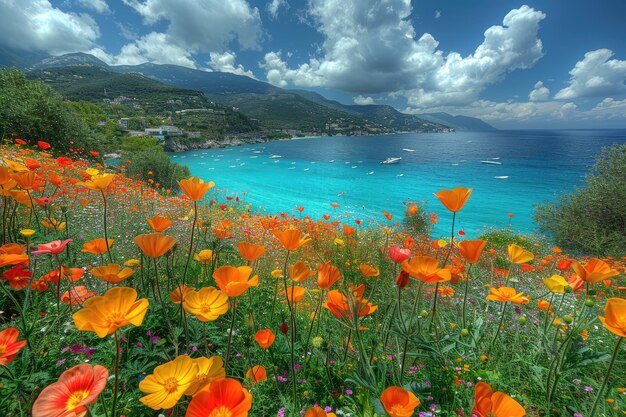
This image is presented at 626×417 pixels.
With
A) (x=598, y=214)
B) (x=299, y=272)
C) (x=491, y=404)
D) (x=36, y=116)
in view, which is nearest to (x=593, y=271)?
(x=491, y=404)

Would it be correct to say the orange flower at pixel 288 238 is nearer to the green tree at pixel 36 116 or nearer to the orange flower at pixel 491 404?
the orange flower at pixel 491 404

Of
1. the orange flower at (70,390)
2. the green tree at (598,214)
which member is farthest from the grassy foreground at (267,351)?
the green tree at (598,214)

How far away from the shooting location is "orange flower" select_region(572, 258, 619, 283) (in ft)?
4.20

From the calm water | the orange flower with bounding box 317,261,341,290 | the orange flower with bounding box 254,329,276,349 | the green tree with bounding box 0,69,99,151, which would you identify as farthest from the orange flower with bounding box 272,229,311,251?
the green tree with bounding box 0,69,99,151

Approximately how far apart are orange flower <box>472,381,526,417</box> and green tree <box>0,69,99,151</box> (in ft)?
60.0

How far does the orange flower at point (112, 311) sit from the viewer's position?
0.83m

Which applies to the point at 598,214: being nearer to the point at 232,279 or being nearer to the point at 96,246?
the point at 232,279

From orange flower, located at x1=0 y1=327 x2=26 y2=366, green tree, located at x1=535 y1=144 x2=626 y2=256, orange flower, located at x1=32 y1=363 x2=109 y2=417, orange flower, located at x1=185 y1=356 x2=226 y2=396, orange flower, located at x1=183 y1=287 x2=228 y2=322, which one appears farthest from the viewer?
green tree, located at x1=535 y1=144 x2=626 y2=256

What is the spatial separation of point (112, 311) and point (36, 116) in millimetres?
19039

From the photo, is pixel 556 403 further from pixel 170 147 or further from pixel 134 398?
pixel 170 147

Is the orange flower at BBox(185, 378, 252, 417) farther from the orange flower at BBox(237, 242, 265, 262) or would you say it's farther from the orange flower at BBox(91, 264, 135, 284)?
the orange flower at BBox(91, 264, 135, 284)

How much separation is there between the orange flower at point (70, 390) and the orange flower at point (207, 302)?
0.32m

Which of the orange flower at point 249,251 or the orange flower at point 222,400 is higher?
the orange flower at point 249,251

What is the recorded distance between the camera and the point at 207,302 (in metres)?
1.15
